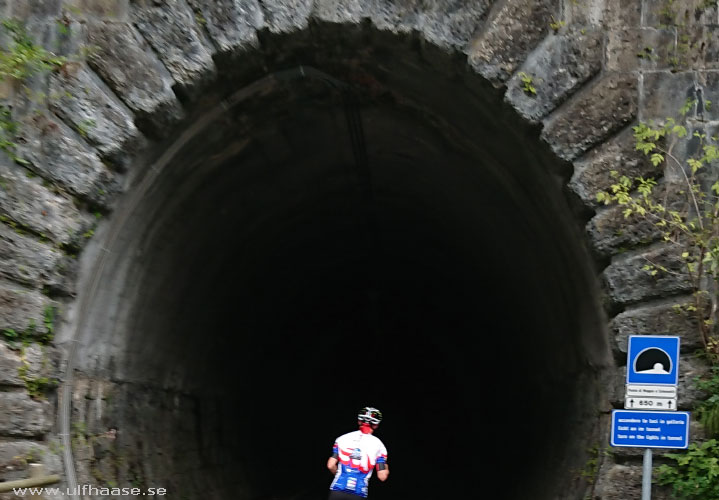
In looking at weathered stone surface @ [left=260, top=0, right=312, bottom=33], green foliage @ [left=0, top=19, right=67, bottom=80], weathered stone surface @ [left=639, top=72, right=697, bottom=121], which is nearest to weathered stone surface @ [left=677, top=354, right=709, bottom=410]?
weathered stone surface @ [left=639, top=72, right=697, bottom=121]

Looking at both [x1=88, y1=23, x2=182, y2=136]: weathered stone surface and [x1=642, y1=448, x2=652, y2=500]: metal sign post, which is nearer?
[x1=642, y1=448, x2=652, y2=500]: metal sign post

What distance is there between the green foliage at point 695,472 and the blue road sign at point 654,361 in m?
0.61

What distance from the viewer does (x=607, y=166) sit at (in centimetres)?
655

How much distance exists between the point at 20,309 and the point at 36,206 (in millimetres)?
784

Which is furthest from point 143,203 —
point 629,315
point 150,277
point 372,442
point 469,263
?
point 469,263

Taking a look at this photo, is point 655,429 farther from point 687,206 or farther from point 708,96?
point 708,96

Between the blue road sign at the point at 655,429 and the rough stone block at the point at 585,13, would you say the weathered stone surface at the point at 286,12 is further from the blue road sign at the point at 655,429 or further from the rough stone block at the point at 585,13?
the blue road sign at the point at 655,429

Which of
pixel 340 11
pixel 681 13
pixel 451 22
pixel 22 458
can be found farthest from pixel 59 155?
pixel 681 13

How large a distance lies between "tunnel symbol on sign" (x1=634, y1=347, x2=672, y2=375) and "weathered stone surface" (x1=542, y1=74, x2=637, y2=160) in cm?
164

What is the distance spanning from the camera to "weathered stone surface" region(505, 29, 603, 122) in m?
6.62

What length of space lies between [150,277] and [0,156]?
251 cm

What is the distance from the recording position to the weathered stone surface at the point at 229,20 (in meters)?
6.69

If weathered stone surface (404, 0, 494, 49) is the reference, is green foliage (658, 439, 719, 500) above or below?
below

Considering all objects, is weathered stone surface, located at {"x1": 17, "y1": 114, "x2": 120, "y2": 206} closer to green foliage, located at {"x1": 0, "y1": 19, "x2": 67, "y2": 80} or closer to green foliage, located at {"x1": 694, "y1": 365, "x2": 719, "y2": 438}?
green foliage, located at {"x1": 0, "y1": 19, "x2": 67, "y2": 80}
